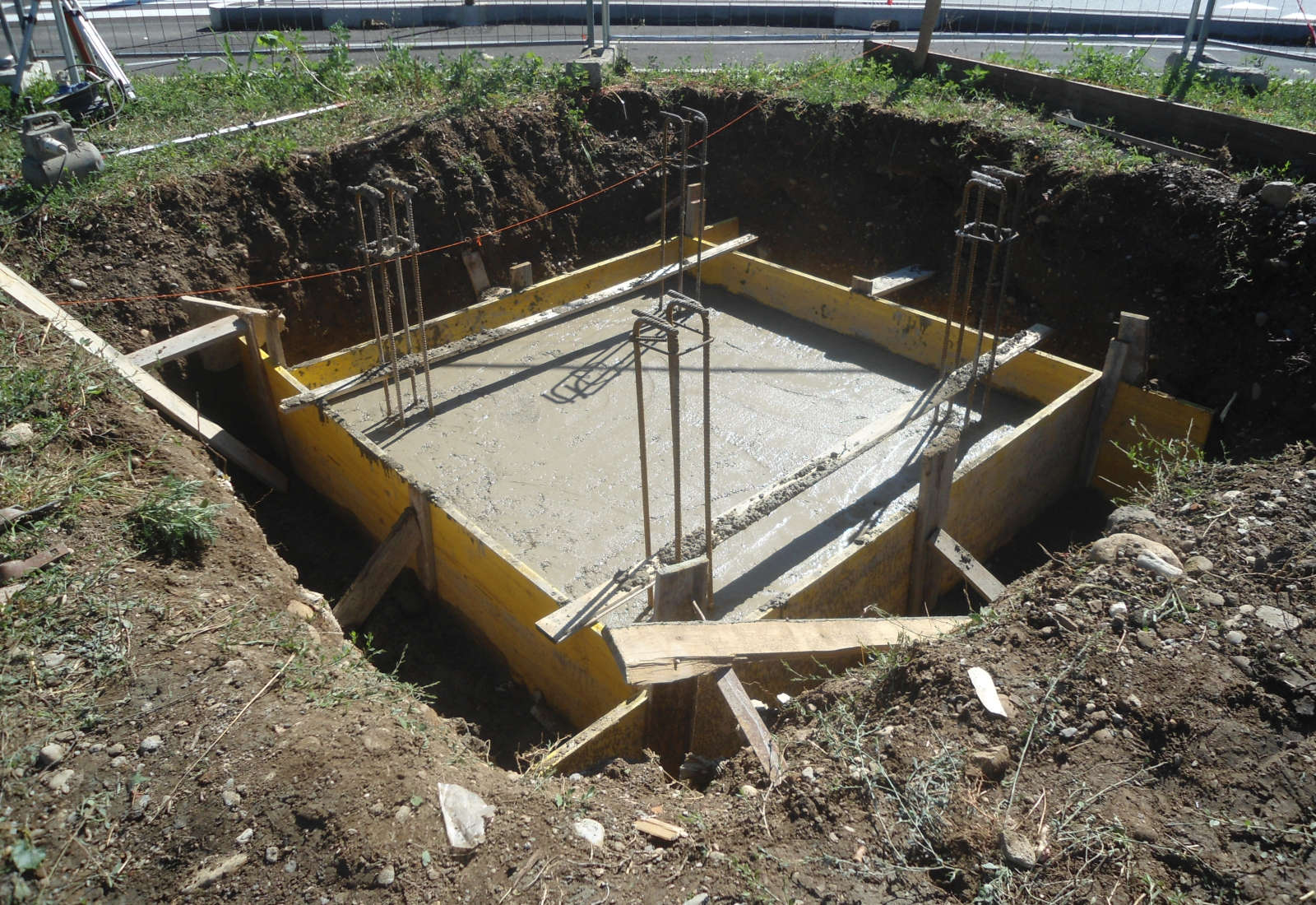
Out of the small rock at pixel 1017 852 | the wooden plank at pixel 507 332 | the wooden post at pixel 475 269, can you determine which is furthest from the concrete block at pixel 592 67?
the small rock at pixel 1017 852

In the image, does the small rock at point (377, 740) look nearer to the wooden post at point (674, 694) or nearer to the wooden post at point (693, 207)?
the wooden post at point (674, 694)

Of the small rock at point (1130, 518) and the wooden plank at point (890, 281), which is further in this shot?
the wooden plank at point (890, 281)

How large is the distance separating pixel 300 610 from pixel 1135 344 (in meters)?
4.81

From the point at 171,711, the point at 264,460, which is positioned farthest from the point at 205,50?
the point at 171,711

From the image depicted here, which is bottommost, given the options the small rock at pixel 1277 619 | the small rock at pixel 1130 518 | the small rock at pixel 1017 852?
the small rock at pixel 1130 518

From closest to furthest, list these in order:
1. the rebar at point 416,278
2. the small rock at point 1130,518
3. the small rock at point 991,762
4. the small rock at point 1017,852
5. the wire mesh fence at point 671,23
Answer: the small rock at point 1017,852 → the small rock at point 991,762 → the small rock at point 1130,518 → the rebar at point 416,278 → the wire mesh fence at point 671,23

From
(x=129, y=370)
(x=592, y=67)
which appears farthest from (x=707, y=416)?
(x=592, y=67)

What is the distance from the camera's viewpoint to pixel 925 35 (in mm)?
8375

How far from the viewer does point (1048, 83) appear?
25.4 ft

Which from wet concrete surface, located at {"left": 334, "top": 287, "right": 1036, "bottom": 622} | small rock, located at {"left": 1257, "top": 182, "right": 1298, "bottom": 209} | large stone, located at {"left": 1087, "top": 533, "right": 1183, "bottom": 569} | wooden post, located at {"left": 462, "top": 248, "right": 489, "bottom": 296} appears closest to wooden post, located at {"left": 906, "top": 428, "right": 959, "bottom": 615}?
wet concrete surface, located at {"left": 334, "top": 287, "right": 1036, "bottom": 622}

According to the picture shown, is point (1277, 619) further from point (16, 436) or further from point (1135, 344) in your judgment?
point (16, 436)

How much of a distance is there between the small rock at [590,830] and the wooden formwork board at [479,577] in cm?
100

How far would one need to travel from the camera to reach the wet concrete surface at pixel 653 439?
196 inches

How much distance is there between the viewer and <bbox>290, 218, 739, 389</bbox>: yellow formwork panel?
6.05 metres
